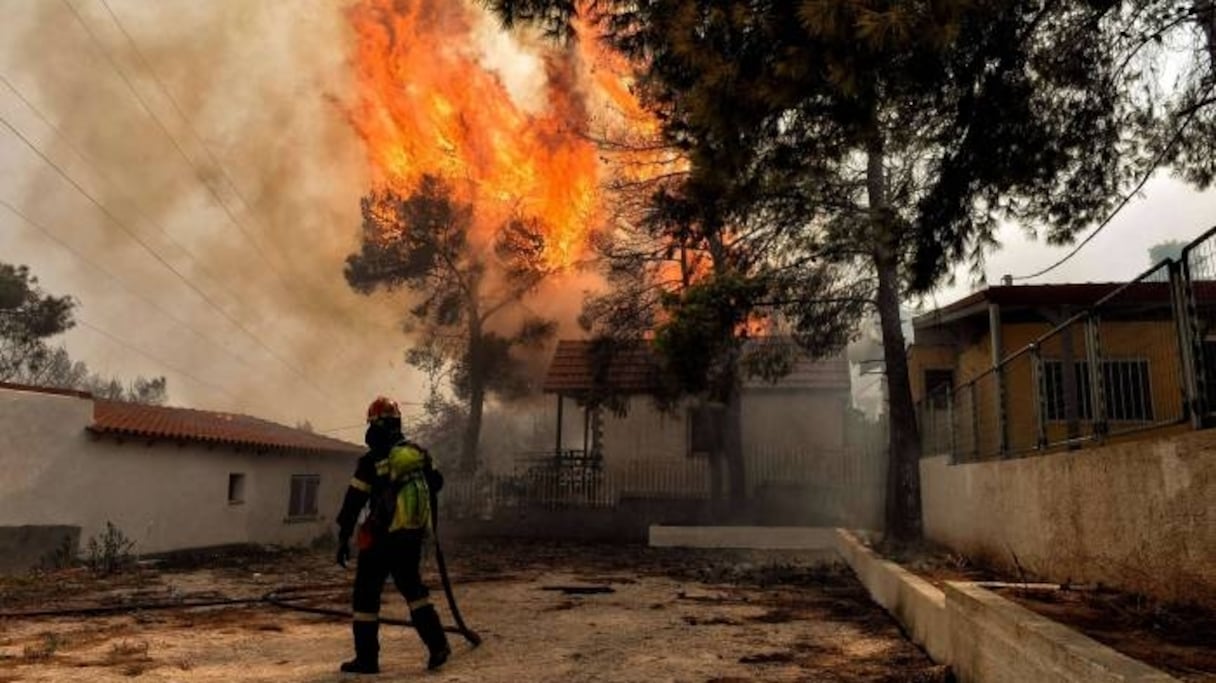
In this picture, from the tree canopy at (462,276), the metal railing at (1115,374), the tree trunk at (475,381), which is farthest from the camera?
the tree trunk at (475,381)

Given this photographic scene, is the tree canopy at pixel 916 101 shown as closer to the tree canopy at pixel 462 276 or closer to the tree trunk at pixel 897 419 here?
the tree trunk at pixel 897 419

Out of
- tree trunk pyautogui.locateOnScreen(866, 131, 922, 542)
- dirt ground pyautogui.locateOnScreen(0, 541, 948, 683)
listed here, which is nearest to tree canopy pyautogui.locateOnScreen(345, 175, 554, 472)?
tree trunk pyautogui.locateOnScreen(866, 131, 922, 542)

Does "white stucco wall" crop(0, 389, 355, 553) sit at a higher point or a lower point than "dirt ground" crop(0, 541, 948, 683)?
higher

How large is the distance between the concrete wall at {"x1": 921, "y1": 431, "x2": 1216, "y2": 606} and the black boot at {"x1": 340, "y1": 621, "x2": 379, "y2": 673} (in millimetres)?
4770

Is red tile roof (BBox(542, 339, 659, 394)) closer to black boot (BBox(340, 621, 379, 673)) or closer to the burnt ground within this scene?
black boot (BBox(340, 621, 379, 673))

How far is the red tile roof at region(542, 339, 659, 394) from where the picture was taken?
904 inches

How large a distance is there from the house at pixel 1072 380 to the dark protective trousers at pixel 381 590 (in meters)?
4.75

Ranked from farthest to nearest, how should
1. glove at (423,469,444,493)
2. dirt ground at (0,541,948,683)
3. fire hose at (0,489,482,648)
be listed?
fire hose at (0,489,482,648)
glove at (423,469,444,493)
dirt ground at (0,541,948,683)

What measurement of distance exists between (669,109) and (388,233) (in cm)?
2268

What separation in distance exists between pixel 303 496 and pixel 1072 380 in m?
19.6

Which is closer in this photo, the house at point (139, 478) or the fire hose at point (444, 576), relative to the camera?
the fire hose at point (444, 576)

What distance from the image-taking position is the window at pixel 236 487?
18.9 metres

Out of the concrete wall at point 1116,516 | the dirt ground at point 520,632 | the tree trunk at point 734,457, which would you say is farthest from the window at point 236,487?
the concrete wall at point 1116,516

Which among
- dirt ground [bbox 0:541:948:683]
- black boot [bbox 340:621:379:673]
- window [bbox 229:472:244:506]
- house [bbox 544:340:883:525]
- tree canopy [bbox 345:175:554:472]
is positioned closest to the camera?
black boot [bbox 340:621:379:673]
